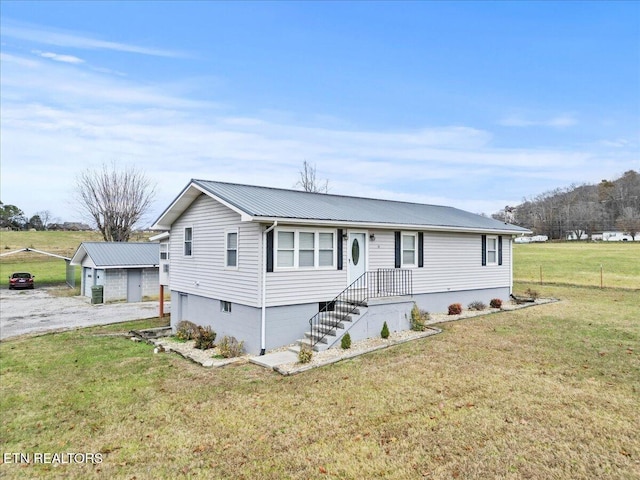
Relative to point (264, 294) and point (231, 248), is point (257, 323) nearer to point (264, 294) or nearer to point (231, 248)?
point (264, 294)

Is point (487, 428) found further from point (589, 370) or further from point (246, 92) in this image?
point (246, 92)

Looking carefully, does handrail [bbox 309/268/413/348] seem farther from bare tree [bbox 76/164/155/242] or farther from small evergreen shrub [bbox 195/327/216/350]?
bare tree [bbox 76/164/155/242]

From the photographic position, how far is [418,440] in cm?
533

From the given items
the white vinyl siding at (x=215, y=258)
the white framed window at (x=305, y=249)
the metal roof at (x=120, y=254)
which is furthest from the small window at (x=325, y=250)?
the metal roof at (x=120, y=254)

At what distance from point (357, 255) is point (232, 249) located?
152 inches

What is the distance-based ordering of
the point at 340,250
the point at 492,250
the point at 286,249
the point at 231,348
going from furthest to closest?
the point at 492,250 < the point at 340,250 < the point at 286,249 < the point at 231,348

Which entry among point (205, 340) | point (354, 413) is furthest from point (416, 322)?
point (205, 340)

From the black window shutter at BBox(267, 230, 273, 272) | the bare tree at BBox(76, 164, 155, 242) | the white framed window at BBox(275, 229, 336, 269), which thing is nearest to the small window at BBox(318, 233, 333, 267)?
the white framed window at BBox(275, 229, 336, 269)

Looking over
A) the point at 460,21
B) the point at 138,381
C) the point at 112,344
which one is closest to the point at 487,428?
the point at 138,381

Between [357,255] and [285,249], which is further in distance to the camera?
[357,255]

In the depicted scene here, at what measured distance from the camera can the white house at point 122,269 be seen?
23578 millimetres

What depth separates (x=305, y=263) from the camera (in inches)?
442

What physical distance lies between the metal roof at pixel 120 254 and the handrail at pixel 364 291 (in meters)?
16.7

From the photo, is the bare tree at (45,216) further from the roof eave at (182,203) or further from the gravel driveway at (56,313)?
the roof eave at (182,203)
